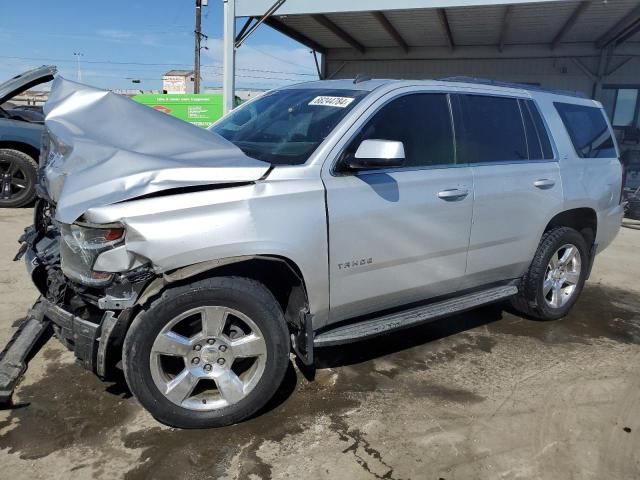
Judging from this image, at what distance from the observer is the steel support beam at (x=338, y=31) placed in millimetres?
14547

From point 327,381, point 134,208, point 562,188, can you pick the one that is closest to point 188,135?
point 134,208

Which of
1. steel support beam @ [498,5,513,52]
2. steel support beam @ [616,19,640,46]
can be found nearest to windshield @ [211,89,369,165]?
steel support beam @ [498,5,513,52]

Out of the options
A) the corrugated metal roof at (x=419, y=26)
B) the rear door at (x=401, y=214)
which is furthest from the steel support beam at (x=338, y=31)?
the rear door at (x=401, y=214)

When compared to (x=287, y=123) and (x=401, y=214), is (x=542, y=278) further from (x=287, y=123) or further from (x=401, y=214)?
(x=287, y=123)

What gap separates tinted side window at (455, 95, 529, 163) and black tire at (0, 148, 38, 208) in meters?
7.16

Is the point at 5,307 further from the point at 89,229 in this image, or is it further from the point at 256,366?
the point at 256,366

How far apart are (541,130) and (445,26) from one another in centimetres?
1130

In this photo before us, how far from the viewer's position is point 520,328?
4.59 meters

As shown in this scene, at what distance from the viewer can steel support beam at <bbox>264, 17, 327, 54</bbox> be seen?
1449cm

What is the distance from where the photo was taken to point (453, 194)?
11.7 ft

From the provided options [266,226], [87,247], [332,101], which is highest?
[332,101]

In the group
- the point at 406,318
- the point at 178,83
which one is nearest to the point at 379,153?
the point at 406,318

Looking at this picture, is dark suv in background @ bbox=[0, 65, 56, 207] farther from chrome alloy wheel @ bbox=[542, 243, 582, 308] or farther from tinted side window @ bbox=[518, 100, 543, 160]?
chrome alloy wheel @ bbox=[542, 243, 582, 308]

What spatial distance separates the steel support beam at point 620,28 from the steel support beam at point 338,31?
23.6 feet
